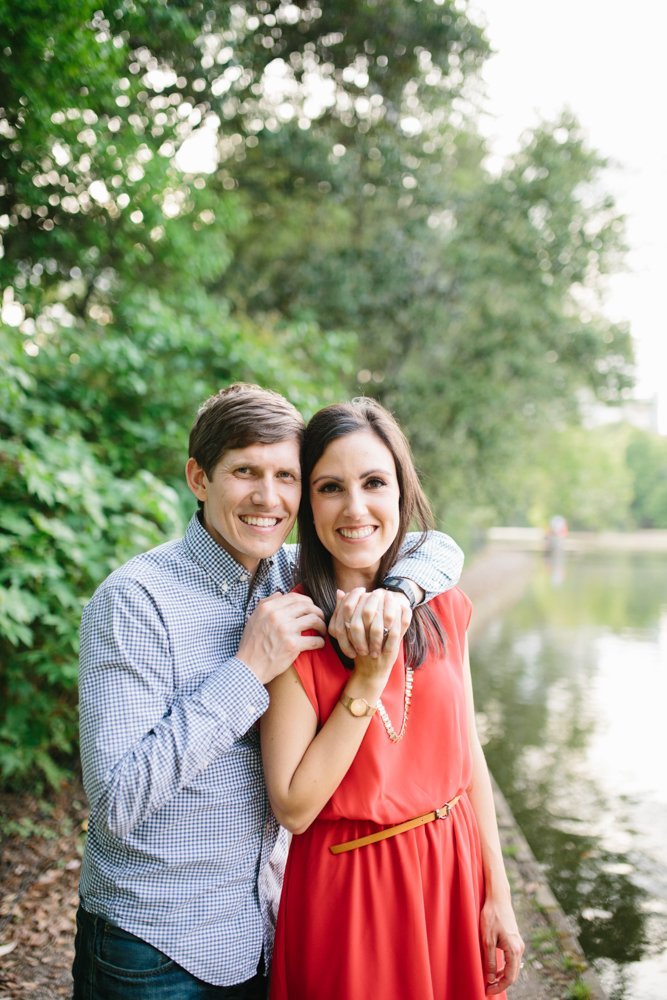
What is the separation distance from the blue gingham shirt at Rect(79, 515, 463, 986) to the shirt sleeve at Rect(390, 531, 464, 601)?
0.46m

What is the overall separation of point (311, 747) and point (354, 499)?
2.00 ft

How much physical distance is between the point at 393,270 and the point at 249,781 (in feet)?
38.7

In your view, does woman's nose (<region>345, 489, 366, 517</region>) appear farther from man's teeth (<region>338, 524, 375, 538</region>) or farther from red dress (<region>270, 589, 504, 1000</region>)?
red dress (<region>270, 589, 504, 1000</region>)

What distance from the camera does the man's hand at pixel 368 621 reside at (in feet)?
5.55

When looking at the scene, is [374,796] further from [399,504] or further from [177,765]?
[399,504]

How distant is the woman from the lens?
176cm

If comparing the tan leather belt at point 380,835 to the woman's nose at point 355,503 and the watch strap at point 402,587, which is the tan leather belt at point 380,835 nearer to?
the watch strap at point 402,587

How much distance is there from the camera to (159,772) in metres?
1.56

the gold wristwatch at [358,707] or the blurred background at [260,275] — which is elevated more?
the blurred background at [260,275]

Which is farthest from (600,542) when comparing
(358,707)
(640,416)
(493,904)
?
(358,707)

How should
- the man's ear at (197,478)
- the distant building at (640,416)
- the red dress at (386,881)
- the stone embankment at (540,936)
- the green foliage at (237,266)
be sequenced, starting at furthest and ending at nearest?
the distant building at (640,416) → the green foliage at (237,266) → the stone embankment at (540,936) → the man's ear at (197,478) → the red dress at (386,881)

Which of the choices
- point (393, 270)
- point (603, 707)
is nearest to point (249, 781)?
point (603, 707)

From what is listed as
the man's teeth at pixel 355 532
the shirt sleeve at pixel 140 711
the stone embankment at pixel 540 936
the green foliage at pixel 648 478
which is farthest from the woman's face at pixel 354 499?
the green foliage at pixel 648 478

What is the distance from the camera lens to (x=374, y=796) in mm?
1815
